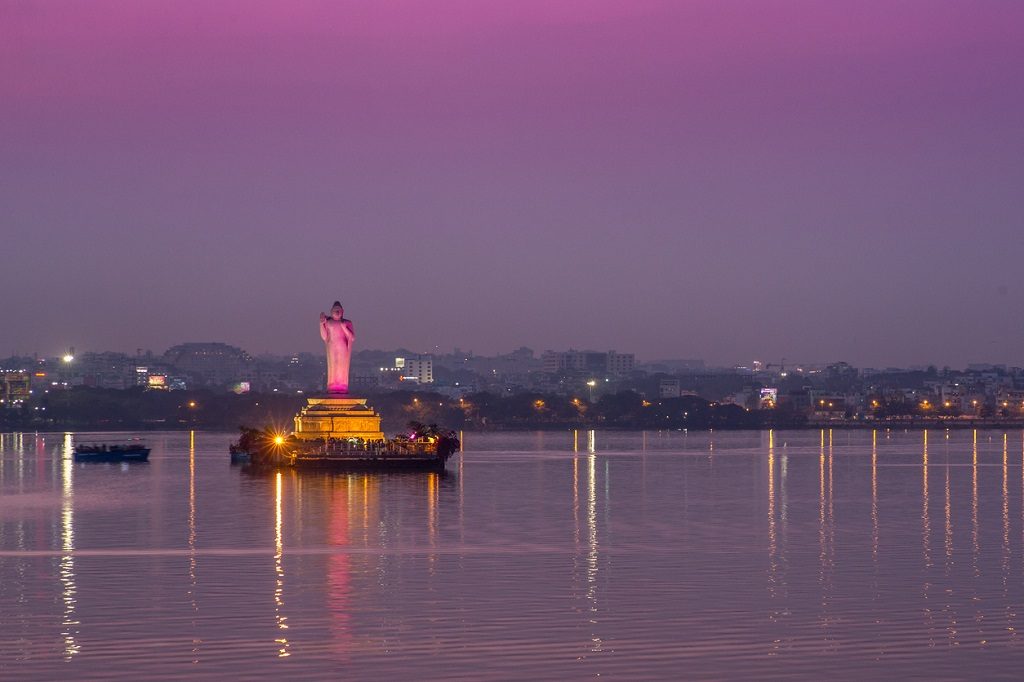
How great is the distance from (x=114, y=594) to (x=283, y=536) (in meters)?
11.5

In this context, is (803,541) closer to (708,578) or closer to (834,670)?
(708,578)

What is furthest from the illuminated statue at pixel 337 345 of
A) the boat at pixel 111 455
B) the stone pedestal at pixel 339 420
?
the boat at pixel 111 455

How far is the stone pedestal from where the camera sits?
83312 mm

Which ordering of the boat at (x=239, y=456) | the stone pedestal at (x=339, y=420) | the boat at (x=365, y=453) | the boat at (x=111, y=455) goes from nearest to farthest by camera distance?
the boat at (x=365, y=453), the stone pedestal at (x=339, y=420), the boat at (x=239, y=456), the boat at (x=111, y=455)

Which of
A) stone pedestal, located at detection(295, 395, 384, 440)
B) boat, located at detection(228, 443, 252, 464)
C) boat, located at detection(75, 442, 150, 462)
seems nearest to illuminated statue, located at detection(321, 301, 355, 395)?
stone pedestal, located at detection(295, 395, 384, 440)

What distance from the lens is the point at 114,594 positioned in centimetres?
2800

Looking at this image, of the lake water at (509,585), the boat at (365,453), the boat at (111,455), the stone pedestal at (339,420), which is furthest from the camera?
the boat at (111,455)

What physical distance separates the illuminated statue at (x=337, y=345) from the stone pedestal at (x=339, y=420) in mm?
628

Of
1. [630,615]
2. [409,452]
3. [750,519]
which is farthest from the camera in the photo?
[409,452]

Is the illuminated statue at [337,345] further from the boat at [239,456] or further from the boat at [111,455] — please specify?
the boat at [111,455]

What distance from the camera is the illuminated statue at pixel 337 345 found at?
3287 inches

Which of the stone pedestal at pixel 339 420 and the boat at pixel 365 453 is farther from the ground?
the stone pedestal at pixel 339 420

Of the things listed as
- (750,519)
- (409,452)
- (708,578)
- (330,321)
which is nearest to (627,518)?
(750,519)

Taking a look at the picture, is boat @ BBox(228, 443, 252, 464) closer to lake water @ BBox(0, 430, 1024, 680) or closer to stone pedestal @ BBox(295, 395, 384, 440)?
stone pedestal @ BBox(295, 395, 384, 440)
